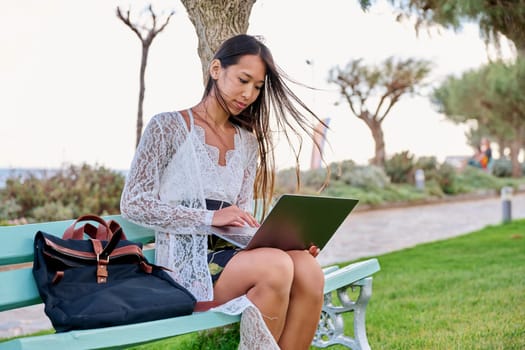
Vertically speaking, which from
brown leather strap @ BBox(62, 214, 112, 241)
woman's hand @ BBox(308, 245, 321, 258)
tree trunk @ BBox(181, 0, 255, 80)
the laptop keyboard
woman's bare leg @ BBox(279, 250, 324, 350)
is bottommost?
woman's bare leg @ BBox(279, 250, 324, 350)

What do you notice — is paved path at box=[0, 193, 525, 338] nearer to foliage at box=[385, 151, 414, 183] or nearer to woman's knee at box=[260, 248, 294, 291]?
foliage at box=[385, 151, 414, 183]

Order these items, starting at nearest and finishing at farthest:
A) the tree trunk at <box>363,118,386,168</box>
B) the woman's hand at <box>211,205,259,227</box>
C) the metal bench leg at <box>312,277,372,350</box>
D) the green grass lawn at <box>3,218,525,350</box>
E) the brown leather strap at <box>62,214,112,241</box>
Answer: the brown leather strap at <box>62,214,112,241</box>, the woman's hand at <box>211,205,259,227</box>, the metal bench leg at <box>312,277,372,350</box>, the green grass lawn at <box>3,218,525,350</box>, the tree trunk at <box>363,118,386,168</box>

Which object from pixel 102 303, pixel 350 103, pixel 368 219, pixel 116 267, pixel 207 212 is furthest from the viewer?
pixel 350 103

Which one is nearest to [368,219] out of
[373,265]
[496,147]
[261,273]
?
[373,265]

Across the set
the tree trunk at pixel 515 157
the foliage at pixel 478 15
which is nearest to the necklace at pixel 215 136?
the foliage at pixel 478 15

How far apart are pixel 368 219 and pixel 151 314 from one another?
1176 centimetres

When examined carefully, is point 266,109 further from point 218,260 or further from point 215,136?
point 218,260

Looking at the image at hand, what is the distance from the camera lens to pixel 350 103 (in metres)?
25.7

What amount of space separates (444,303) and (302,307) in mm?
2772

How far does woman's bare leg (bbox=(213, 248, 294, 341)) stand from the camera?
2.47m

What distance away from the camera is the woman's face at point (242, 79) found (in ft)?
9.36

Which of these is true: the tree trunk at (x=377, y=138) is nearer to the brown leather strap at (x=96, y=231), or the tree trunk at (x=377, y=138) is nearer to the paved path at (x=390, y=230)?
the paved path at (x=390, y=230)

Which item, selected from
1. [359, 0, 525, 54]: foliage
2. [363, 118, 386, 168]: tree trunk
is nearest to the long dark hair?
[359, 0, 525, 54]: foliage

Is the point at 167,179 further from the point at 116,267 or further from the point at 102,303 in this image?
the point at 102,303
